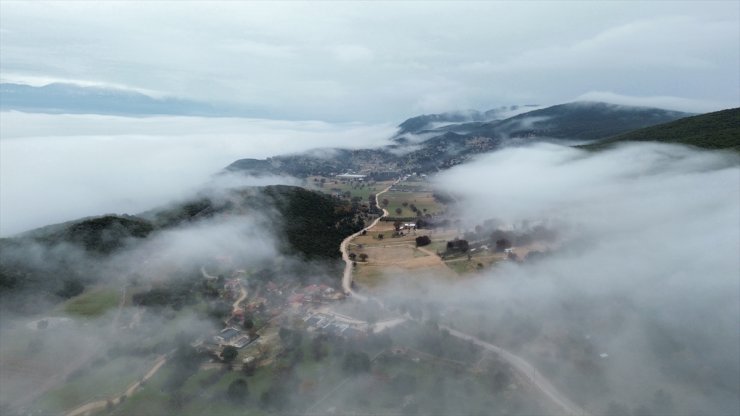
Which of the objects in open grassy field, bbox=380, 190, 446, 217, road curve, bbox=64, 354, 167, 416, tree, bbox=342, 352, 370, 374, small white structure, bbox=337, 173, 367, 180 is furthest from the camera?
small white structure, bbox=337, 173, 367, 180

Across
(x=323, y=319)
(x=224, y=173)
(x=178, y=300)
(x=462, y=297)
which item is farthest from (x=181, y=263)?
(x=224, y=173)

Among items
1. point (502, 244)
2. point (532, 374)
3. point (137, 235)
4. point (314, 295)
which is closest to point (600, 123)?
point (502, 244)

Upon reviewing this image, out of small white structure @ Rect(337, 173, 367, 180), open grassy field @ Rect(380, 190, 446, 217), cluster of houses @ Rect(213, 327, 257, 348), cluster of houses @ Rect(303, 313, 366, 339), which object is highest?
small white structure @ Rect(337, 173, 367, 180)

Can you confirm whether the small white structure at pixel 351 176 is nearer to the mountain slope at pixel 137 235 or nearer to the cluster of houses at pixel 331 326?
the mountain slope at pixel 137 235

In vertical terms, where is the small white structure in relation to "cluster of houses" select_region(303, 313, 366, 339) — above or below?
above

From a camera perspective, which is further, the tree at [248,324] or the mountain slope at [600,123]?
the mountain slope at [600,123]

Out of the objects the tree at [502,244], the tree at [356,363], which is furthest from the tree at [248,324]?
the tree at [502,244]

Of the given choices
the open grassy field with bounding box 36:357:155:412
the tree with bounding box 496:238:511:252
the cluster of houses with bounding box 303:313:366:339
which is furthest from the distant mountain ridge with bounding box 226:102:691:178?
the open grassy field with bounding box 36:357:155:412

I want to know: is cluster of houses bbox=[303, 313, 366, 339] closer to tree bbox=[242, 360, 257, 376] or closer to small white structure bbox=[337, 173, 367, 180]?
tree bbox=[242, 360, 257, 376]
